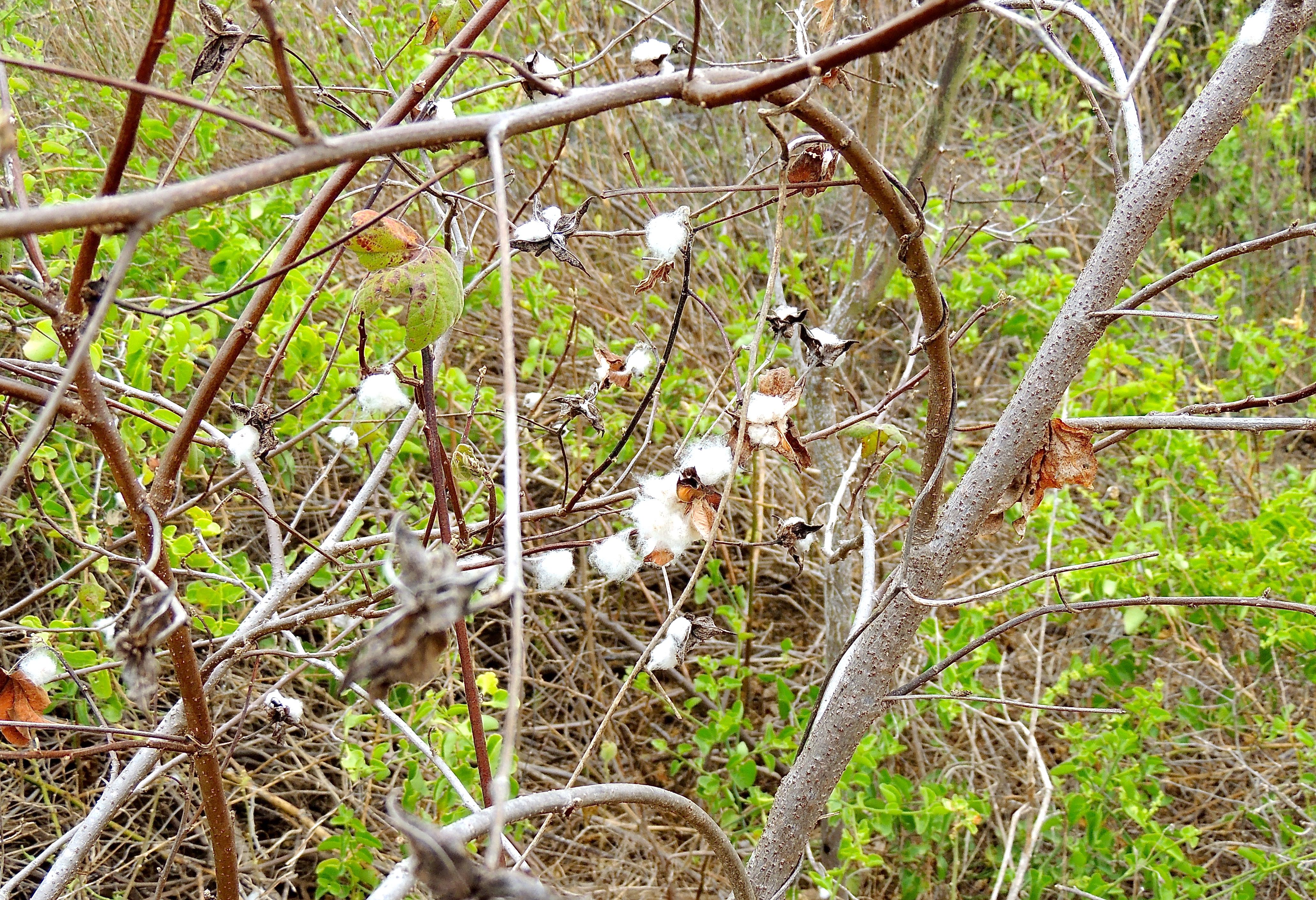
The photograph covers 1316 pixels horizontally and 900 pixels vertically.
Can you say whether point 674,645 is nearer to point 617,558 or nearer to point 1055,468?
point 617,558

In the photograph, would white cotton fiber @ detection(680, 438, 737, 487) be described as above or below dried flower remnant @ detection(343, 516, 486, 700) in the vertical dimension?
below

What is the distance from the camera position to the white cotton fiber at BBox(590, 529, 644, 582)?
3.83 feet

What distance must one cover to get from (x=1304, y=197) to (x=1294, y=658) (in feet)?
8.22

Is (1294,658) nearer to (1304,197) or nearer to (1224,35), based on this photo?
(1224,35)

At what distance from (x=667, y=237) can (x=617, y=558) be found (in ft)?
1.38

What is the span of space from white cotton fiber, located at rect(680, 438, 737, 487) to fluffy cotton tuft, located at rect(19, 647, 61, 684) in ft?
2.64

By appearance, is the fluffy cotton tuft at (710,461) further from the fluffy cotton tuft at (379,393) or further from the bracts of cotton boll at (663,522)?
the fluffy cotton tuft at (379,393)

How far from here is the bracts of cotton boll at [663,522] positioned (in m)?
0.95

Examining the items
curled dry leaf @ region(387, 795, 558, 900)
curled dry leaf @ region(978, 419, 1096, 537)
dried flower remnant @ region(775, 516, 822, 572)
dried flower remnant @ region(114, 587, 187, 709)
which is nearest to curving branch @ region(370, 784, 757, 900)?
curled dry leaf @ region(387, 795, 558, 900)

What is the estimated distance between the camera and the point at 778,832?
103 centimetres

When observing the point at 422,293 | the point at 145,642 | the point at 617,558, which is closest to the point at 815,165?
the point at 422,293

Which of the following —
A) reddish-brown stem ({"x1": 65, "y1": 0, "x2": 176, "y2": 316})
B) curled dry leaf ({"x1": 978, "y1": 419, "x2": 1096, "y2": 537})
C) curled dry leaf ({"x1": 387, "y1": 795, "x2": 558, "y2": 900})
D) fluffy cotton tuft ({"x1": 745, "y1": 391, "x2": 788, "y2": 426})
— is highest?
reddish-brown stem ({"x1": 65, "y1": 0, "x2": 176, "y2": 316})

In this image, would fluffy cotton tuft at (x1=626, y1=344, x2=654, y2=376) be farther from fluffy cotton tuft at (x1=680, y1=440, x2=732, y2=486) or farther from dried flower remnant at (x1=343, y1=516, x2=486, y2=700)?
dried flower remnant at (x1=343, y1=516, x2=486, y2=700)

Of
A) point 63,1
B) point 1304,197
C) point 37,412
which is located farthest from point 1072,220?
point 63,1
